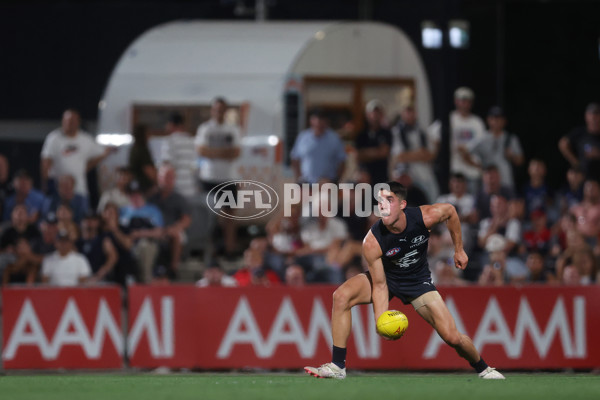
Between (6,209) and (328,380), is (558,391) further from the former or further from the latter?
(6,209)

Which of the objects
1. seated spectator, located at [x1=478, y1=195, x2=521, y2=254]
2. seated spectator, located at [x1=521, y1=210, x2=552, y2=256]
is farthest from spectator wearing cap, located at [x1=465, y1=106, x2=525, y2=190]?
seated spectator, located at [x1=478, y1=195, x2=521, y2=254]

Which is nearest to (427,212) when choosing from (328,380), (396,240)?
(396,240)

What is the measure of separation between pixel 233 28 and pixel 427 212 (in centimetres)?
779

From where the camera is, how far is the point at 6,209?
18.6 m

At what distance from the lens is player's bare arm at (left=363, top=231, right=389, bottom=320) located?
12781 mm

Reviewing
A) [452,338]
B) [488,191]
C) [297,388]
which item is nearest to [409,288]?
[452,338]

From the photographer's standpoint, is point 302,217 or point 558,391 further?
point 302,217

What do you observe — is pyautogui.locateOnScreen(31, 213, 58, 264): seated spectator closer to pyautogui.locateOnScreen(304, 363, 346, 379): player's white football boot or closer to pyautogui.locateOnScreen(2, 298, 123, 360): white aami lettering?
pyautogui.locateOnScreen(2, 298, 123, 360): white aami lettering

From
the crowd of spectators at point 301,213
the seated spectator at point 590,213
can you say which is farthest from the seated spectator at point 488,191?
the seated spectator at point 590,213

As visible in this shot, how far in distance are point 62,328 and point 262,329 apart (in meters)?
2.47

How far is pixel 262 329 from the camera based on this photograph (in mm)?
16984

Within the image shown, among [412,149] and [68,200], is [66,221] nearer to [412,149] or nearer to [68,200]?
[68,200]

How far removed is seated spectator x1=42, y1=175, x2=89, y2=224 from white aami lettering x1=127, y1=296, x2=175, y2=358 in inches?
85.1

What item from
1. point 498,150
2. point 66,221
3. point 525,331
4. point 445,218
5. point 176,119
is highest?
point 176,119
